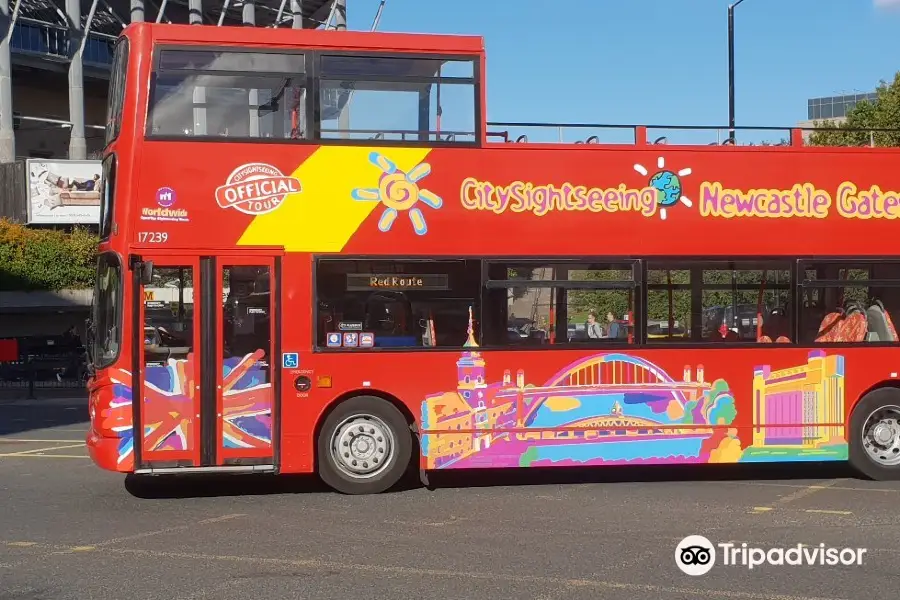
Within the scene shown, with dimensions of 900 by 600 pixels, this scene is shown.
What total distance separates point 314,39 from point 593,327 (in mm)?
4205

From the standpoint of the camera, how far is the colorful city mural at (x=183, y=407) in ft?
34.3

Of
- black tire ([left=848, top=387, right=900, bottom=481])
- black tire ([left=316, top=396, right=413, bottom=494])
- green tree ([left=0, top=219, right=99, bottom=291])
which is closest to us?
black tire ([left=316, top=396, right=413, bottom=494])

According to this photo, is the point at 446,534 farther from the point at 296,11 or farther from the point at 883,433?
the point at 296,11

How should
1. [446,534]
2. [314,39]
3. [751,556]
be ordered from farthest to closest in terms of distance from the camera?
[314,39]
[446,534]
[751,556]

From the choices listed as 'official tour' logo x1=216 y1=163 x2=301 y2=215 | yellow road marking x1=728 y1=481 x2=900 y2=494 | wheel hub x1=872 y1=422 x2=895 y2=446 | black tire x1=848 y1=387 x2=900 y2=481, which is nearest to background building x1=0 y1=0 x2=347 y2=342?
'official tour' logo x1=216 y1=163 x2=301 y2=215

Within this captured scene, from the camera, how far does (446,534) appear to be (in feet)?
28.8

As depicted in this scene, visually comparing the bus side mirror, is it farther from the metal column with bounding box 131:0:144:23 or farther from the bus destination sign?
the metal column with bounding box 131:0:144:23

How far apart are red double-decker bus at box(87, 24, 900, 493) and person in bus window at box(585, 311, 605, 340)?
0.08m

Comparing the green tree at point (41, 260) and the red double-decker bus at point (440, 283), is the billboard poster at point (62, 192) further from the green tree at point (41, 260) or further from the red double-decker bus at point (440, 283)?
the red double-decker bus at point (440, 283)

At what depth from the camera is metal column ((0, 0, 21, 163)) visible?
41.2m

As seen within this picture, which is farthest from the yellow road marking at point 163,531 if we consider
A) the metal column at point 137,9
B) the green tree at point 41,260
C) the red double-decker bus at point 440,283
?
the metal column at point 137,9

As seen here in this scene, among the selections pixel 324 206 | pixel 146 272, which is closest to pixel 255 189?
pixel 324 206

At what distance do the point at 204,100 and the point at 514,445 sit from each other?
4.76 meters

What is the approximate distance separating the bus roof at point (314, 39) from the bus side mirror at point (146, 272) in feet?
7.35
